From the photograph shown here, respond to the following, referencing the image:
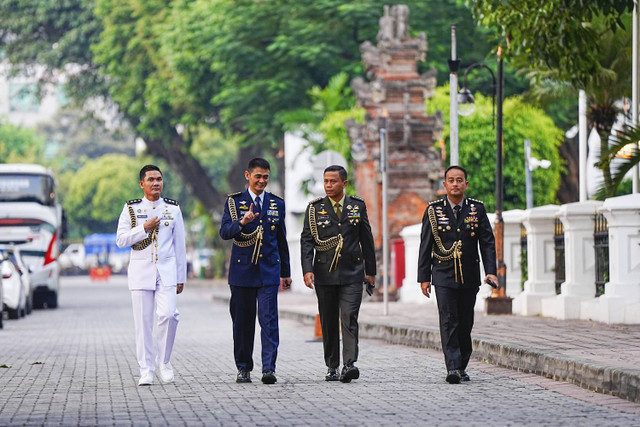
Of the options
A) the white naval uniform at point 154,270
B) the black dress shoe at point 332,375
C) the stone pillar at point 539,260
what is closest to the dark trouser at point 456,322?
the black dress shoe at point 332,375

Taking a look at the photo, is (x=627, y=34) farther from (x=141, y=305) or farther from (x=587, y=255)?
(x=141, y=305)

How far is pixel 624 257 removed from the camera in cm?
1886

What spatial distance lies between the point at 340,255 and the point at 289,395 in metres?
1.54

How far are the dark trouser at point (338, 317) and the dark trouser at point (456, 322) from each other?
2.42 ft

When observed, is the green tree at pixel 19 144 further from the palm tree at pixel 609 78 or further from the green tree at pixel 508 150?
the palm tree at pixel 609 78

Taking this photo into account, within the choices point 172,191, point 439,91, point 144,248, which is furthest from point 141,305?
point 172,191

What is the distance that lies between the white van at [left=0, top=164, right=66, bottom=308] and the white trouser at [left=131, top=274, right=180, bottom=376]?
2467 centimetres

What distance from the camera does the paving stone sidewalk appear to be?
11703 mm

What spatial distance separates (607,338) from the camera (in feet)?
51.3

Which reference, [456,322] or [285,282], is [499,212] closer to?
[456,322]

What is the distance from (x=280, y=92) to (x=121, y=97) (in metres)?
13.9

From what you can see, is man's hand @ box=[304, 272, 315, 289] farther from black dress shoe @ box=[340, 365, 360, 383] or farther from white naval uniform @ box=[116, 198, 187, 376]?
white naval uniform @ box=[116, 198, 187, 376]

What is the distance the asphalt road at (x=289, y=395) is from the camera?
32.9 ft

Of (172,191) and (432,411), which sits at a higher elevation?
(172,191)
